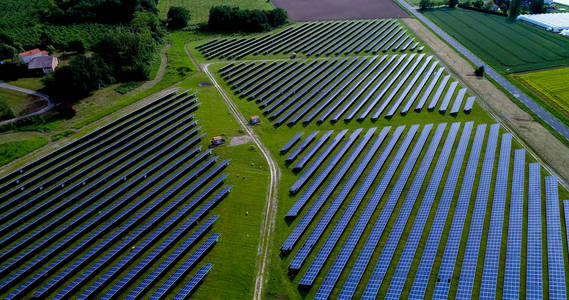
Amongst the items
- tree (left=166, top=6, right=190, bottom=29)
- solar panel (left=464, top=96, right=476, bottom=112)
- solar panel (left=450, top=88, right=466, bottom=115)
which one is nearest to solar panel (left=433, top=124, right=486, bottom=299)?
solar panel (left=450, top=88, right=466, bottom=115)

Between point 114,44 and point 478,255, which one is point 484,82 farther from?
point 114,44

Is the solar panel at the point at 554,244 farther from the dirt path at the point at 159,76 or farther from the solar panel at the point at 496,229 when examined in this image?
the dirt path at the point at 159,76

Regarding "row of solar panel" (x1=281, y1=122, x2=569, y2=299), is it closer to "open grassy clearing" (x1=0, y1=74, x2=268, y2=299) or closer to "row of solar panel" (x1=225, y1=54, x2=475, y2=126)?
"open grassy clearing" (x1=0, y1=74, x2=268, y2=299)

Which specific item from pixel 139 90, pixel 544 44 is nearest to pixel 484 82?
pixel 544 44

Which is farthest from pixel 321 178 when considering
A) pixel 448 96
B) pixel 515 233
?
pixel 448 96

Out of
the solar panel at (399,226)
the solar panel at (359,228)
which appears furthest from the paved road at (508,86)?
the solar panel at (359,228)

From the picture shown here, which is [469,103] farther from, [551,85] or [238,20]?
[238,20]
